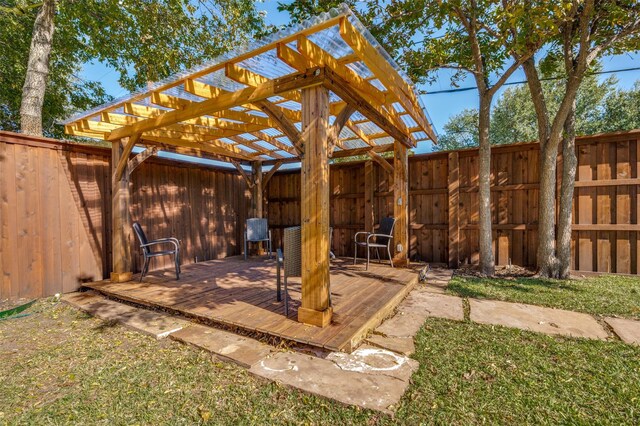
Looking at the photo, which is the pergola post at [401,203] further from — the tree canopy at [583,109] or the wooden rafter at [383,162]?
the tree canopy at [583,109]

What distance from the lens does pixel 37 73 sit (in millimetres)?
4551

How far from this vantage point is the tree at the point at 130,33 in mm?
4703

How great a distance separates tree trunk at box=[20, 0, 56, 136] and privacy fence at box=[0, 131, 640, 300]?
1.42 meters

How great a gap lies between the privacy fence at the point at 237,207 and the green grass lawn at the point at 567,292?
636mm

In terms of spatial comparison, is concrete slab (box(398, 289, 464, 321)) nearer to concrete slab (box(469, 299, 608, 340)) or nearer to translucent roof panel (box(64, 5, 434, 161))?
concrete slab (box(469, 299, 608, 340))

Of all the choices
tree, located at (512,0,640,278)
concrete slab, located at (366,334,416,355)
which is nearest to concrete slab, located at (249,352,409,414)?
concrete slab, located at (366,334,416,355)

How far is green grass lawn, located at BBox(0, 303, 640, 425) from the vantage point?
1500 millimetres

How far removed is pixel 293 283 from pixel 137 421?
2.35 m

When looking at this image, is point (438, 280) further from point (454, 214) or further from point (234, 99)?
point (234, 99)

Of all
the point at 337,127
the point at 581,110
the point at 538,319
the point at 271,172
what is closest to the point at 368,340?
the point at 538,319

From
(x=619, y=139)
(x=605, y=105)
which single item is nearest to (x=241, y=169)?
(x=619, y=139)

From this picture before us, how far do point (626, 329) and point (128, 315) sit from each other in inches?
182

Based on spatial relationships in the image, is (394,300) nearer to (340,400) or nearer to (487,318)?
(487,318)

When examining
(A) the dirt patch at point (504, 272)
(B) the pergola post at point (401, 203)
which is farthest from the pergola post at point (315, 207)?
(A) the dirt patch at point (504, 272)
